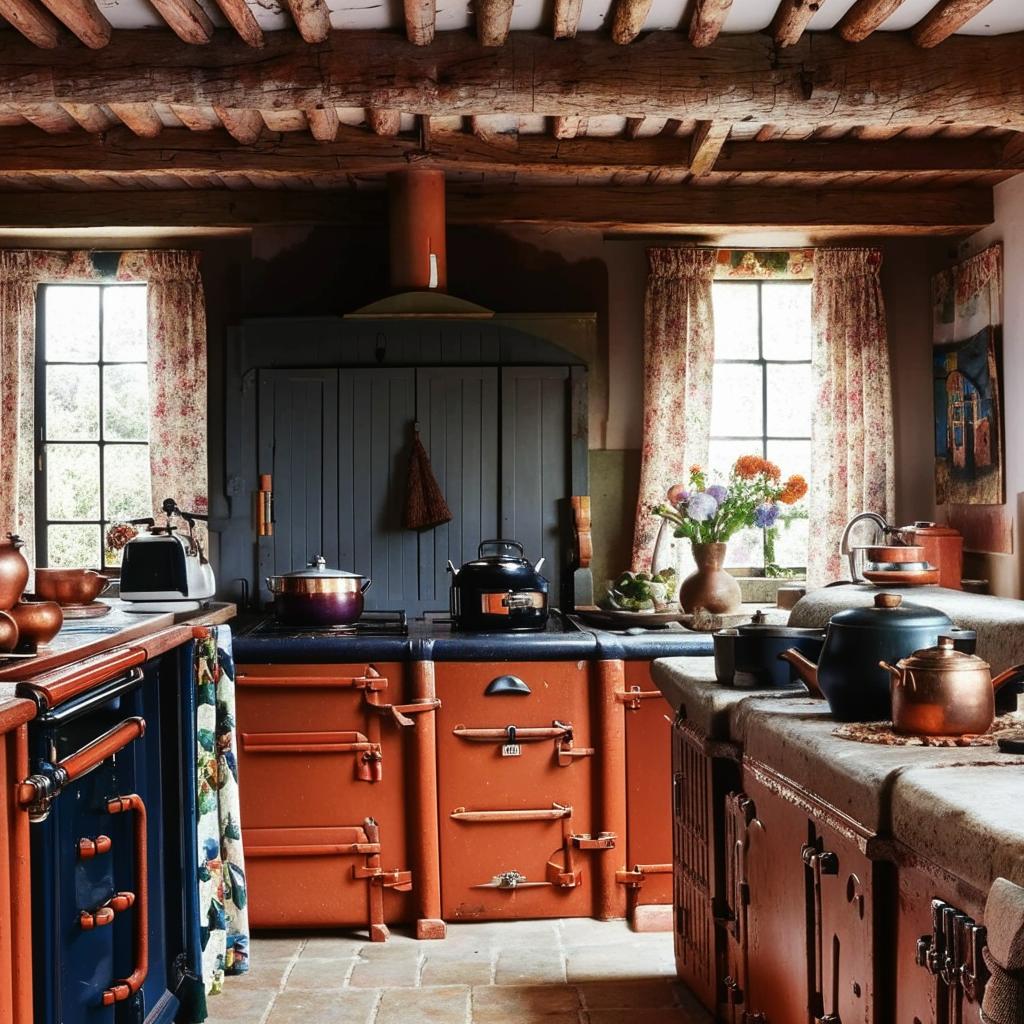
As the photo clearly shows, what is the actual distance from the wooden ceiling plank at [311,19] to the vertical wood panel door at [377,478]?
1.59 meters

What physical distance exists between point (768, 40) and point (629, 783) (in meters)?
2.52

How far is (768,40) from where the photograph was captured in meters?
3.97

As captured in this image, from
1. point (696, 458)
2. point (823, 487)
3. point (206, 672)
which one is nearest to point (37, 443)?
point (206, 672)

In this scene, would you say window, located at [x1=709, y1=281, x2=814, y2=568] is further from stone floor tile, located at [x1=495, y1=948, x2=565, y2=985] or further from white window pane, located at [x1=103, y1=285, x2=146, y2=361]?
white window pane, located at [x1=103, y1=285, x2=146, y2=361]

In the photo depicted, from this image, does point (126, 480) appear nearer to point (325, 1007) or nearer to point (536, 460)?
point (536, 460)

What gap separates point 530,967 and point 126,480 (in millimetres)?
3066

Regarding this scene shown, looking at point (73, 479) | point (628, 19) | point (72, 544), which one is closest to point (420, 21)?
point (628, 19)

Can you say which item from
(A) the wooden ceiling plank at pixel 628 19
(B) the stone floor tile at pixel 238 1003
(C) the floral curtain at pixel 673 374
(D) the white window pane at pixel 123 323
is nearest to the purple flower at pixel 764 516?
(C) the floral curtain at pixel 673 374

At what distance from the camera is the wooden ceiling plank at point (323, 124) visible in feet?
14.7

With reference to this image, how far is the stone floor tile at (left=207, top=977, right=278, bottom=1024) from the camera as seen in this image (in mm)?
3408

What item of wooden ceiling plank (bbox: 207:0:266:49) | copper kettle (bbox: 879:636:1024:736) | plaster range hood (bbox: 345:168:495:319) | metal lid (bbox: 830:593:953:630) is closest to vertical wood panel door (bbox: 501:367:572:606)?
plaster range hood (bbox: 345:168:495:319)

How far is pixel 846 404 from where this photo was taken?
555 centimetres

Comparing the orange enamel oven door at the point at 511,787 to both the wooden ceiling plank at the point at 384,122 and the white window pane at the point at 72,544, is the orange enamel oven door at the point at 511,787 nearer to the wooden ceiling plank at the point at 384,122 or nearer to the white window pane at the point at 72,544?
the wooden ceiling plank at the point at 384,122

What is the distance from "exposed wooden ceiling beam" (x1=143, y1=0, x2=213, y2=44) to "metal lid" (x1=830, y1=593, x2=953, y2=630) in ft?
8.67
